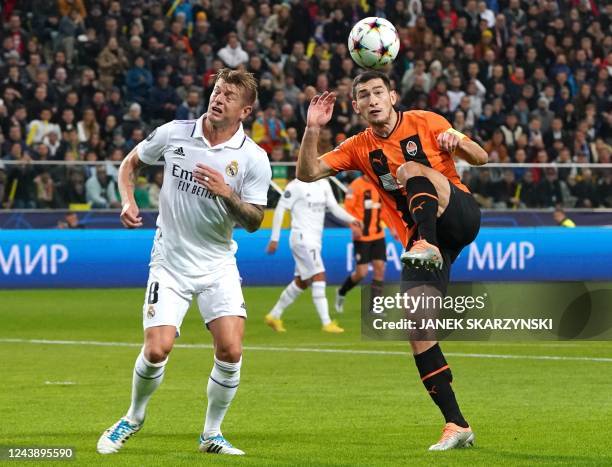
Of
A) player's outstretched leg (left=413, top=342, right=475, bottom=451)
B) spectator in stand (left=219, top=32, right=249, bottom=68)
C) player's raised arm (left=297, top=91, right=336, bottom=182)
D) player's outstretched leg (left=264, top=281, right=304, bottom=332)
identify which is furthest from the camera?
spectator in stand (left=219, top=32, right=249, bottom=68)

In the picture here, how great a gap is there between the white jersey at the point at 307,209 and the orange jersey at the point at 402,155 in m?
8.94

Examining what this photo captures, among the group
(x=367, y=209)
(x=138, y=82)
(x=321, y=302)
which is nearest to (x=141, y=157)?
(x=321, y=302)

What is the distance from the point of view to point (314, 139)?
337 inches

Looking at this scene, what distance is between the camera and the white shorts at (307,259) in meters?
17.4

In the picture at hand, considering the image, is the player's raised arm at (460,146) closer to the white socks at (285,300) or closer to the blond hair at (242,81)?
the blond hair at (242,81)

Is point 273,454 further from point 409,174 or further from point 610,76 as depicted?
point 610,76

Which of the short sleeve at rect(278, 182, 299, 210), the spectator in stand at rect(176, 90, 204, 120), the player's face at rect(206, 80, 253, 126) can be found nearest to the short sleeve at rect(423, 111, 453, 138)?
the player's face at rect(206, 80, 253, 126)

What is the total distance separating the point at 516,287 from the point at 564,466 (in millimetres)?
1507

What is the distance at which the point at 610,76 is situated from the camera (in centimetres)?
2980

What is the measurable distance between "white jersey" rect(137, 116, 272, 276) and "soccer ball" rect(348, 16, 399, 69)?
168 cm

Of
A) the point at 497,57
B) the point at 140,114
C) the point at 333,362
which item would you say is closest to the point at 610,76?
the point at 497,57

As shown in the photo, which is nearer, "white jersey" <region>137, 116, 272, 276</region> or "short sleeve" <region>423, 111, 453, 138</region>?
"white jersey" <region>137, 116, 272, 276</region>

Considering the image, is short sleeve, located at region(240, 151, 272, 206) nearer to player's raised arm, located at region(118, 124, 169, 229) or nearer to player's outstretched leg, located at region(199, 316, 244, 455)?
player's raised arm, located at region(118, 124, 169, 229)

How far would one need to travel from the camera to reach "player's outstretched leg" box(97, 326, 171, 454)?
7.92m
